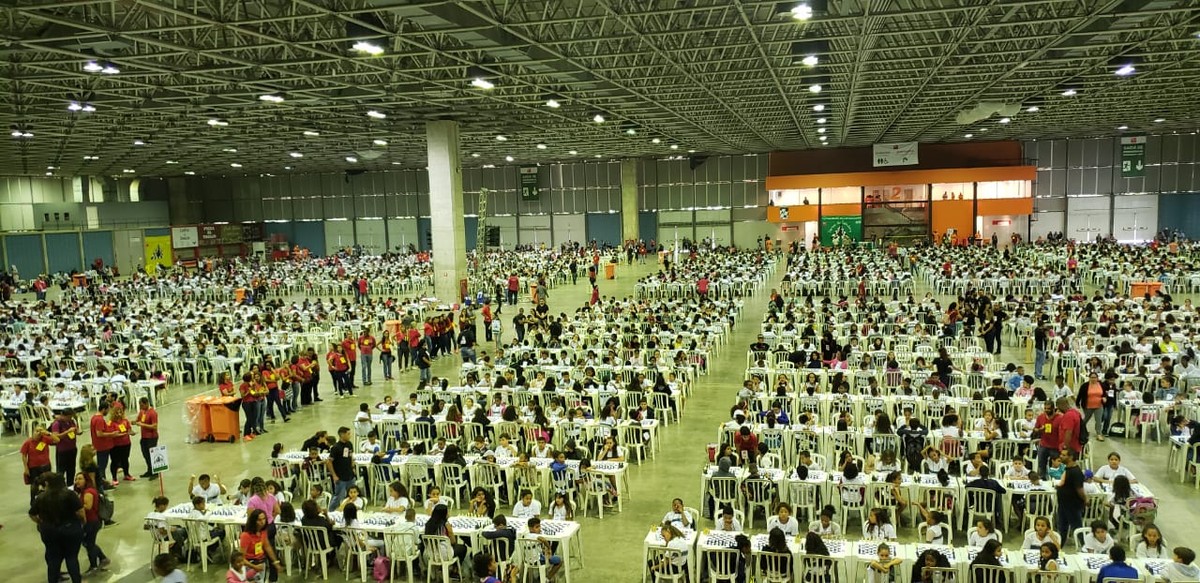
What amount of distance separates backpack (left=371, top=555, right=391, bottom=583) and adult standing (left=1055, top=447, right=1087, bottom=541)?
7151 millimetres

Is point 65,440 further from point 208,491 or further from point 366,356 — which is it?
point 366,356

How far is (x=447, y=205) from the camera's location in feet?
97.7

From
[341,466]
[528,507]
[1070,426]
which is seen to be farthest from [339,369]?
[1070,426]

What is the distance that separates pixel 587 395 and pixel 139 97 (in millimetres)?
17605

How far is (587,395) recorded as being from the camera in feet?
45.6

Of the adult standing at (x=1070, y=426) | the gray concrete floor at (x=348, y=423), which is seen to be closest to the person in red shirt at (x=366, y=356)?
the gray concrete floor at (x=348, y=423)

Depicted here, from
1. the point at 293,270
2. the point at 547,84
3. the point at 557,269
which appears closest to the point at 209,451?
the point at 547,84

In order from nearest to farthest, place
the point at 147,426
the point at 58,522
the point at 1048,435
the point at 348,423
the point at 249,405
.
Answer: the point at 58,522, the point at 1048,435, the point at 147,426, the point at 249,405, the point at 348,423

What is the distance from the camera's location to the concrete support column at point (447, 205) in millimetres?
29641

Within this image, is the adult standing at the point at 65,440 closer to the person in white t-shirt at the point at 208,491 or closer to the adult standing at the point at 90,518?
the adult standing at the point at 90,518

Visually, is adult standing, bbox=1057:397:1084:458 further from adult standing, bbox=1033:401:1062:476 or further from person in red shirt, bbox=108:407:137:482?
person in red shirt, bbox=108:407:137:482

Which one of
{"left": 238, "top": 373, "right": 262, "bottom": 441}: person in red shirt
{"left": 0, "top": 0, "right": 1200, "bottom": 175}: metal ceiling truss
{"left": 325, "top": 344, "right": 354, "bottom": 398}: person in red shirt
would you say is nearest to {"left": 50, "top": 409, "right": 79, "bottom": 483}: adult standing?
{"left": 238, "top": 373, "right": 262, "bottom": 441}: person in red shirt

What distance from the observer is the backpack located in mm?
8320

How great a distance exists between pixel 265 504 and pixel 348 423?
632 cm
